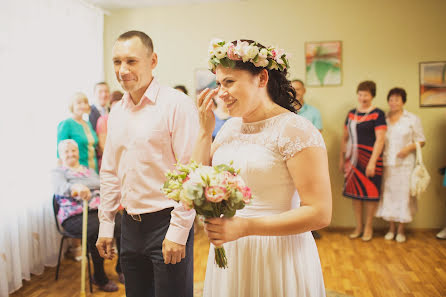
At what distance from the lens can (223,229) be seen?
1188 mm

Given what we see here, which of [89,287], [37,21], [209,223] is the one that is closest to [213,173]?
[209,223]

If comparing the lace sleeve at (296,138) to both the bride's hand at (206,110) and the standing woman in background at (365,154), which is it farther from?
the standing woman in background at (365,154)

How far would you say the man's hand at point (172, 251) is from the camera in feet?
4.99

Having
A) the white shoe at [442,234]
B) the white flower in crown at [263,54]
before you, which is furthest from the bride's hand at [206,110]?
the white shoe at [442,234]

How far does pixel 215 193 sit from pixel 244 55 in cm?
50

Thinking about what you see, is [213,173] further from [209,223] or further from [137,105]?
[137,105]

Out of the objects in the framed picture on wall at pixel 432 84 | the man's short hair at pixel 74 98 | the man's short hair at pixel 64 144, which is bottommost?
the man's short hair at pixel 64 144

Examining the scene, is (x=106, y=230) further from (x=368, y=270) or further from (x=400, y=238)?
(x=400, y=238)

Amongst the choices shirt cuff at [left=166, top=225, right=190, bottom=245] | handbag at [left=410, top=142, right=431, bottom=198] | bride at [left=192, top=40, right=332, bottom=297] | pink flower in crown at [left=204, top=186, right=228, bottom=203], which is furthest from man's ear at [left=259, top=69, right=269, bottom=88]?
handbag at [left=410, top=142, right=431, bottom=198]

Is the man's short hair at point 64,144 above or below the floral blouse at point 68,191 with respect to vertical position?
above

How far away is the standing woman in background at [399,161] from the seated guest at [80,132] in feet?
10.8

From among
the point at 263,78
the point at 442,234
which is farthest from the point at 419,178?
the point at 263,78

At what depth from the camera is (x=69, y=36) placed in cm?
434

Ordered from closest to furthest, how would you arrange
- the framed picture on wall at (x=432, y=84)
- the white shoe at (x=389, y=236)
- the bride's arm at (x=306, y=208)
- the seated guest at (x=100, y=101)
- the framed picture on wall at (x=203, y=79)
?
the bride's arm at (x=306, y=208), the seated guest at (x=100, y=101), the white shoe at (x=389, y=236), the framed picture on wall at (x=432, y=84), the framed picture on wall at (x=203, y=79)
